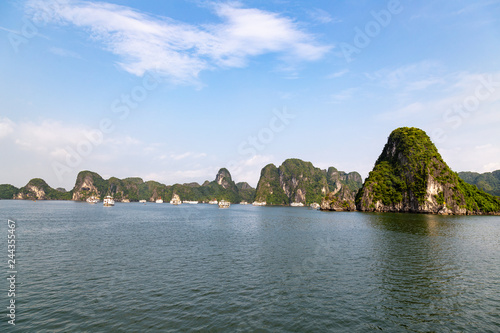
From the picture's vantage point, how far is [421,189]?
559 ft

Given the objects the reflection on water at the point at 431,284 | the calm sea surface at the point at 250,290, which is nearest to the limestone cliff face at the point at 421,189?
the reflection on water at the point at 431,284

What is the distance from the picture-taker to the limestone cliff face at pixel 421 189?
16500 cm

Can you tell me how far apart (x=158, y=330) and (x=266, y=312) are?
8432 mm

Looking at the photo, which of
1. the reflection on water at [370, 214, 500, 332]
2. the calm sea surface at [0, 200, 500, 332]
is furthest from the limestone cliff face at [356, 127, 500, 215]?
the calm sea surface at [0, 200, 500, 332]

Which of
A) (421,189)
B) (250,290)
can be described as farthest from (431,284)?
(421,189)

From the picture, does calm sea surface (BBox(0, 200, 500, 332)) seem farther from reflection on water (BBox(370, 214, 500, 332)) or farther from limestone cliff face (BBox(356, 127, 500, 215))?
limestone cliff face (BBox(356, 127, 500, 215))

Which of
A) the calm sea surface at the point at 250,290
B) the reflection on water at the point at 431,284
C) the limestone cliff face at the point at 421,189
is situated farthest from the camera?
the limestone cliff face at the point at 421,189

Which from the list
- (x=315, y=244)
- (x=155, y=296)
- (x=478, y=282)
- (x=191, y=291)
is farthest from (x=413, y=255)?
(x=155, y=296)

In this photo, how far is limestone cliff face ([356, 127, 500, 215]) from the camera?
165 meters

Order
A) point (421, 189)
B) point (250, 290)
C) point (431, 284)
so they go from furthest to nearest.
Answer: point (421, 189), point (431, 284), point (250, 290)

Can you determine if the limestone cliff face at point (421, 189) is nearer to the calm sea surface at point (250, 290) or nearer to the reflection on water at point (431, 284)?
the reflection on water at point (431, 284)

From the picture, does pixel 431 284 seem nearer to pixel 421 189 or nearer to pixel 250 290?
pixel 250 290

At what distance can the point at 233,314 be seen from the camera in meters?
20.2

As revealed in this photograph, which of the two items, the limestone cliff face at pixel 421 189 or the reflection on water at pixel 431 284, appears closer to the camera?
the reflection on water at pixel 431 284
